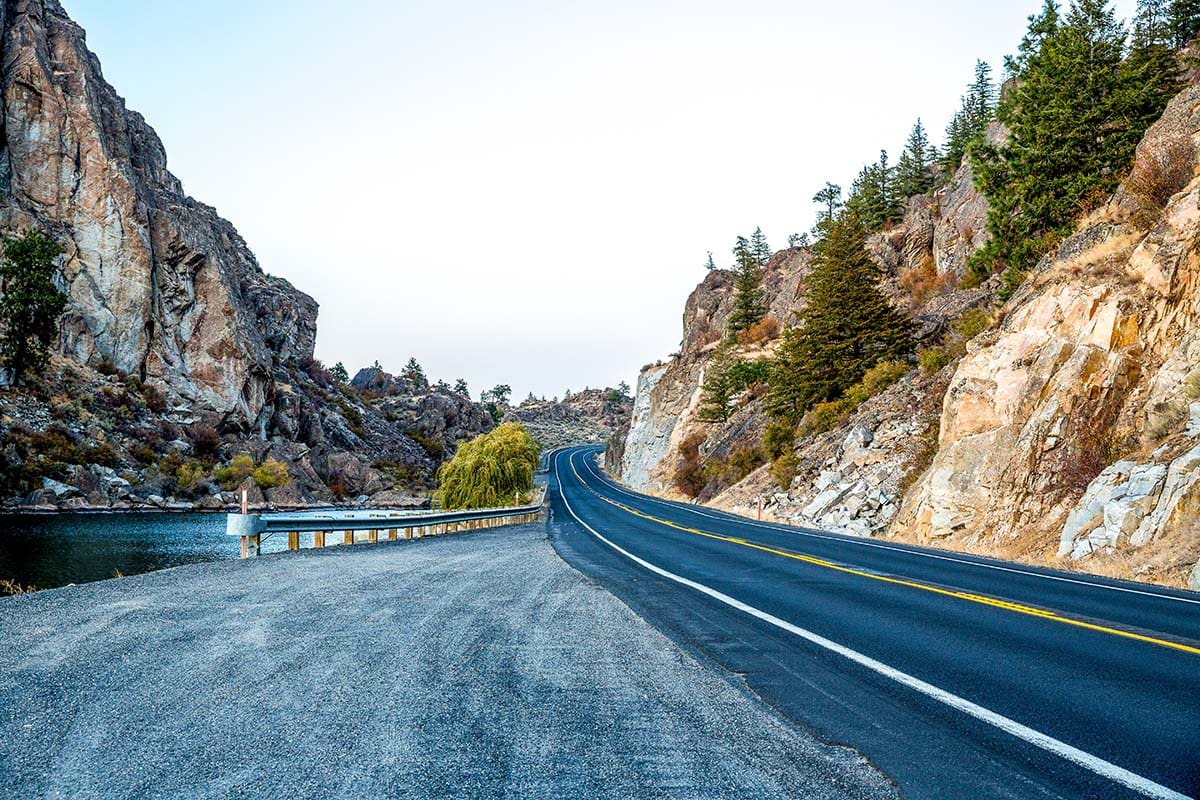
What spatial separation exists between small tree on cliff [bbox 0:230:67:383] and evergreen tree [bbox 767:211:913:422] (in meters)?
58.7

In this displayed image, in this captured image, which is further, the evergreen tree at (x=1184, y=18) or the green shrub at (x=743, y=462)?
the evergreen tree at (x=1184, y=18)

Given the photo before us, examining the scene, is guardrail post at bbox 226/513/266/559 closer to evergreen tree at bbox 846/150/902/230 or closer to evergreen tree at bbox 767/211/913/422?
evergreen tree at bbox 767/211/913/422

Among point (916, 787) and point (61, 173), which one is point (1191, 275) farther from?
point (61, 173)

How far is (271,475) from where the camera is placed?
62.5m

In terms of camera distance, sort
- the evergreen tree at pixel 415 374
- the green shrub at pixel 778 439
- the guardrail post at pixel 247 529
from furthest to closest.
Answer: the evergreen tree at pixel 415 374
the green shrub at pixel 778 439
the guardrail post at pixel 247 529

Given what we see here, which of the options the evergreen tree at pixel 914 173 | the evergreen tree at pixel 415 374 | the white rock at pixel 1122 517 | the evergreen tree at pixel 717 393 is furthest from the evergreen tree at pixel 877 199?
the evergreen tree at pixel 415 374

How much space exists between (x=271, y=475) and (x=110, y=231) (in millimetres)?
30048

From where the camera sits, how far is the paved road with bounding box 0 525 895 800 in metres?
3.11

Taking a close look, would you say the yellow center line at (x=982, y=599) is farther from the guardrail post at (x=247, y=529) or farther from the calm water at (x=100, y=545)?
the calm water at (x=100, y=545)

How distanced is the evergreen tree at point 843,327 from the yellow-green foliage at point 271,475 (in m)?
48.0

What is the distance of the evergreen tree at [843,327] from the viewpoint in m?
36.9

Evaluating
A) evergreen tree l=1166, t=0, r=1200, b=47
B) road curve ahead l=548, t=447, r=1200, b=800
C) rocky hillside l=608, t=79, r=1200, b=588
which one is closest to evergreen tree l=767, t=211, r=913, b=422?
rocky hillside l=608, t=79, r=1200, b=588

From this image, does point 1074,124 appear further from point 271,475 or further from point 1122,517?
point 271,475

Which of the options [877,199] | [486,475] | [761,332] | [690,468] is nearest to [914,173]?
[877,199]
